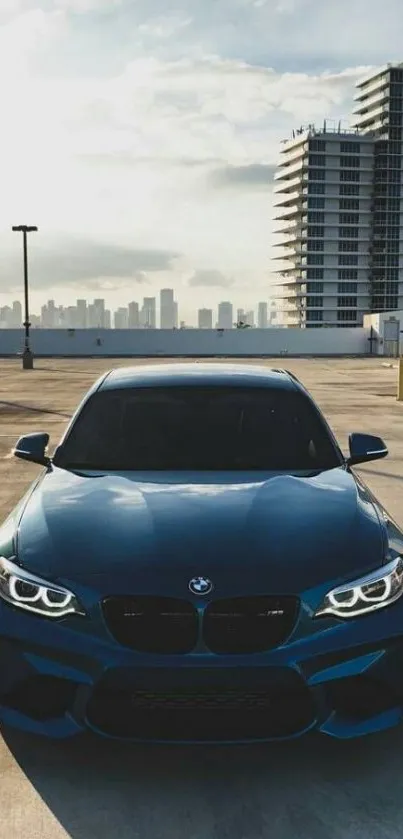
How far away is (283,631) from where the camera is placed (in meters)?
3.22

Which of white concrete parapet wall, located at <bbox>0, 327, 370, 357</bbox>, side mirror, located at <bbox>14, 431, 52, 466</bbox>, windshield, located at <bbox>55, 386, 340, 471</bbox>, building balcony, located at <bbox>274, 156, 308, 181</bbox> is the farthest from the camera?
building balcony, located at <bbox>274, 156, 308, 181</bbox>

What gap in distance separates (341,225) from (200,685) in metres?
150

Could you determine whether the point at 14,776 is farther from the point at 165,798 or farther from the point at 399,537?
the point at 399,537

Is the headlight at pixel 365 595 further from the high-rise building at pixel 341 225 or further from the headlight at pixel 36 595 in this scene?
the high-rise building at pixel 341 225

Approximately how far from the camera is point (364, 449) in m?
5.14

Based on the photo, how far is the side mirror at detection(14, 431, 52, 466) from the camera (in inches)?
199

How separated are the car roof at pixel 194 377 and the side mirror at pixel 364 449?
0.51 meters

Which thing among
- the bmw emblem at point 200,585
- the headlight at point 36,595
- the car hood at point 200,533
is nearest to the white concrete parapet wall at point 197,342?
the car hood at point 200,533

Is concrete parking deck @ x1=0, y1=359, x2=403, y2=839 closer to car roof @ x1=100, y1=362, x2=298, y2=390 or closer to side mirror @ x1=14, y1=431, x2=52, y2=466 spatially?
side mirror @ x1=14, y1=431, x2=52, y2=466

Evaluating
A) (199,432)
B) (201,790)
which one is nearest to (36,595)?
(201,790)

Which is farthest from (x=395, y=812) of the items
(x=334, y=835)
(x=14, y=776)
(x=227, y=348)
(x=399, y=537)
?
(x=227, y=348)

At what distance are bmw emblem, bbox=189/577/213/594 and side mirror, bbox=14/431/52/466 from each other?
1916 millimetres

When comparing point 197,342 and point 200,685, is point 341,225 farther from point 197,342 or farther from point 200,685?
point 200,685

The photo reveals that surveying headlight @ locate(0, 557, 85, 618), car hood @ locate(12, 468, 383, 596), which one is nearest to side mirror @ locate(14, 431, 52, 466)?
car hood @ locate(12, 468, 383, 596)
